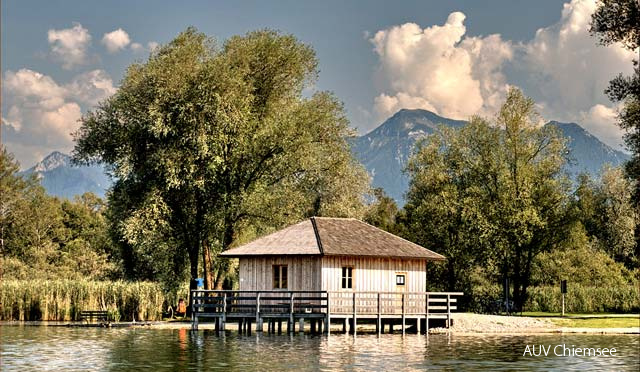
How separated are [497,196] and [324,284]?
71.0 ft

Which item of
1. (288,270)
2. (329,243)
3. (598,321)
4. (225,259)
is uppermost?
(329,243)

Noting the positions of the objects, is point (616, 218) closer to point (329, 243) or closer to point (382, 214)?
point (382, 214)

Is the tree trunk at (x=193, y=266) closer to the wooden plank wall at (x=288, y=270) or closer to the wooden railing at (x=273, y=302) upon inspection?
the wooden railing at (x=273, y=302)

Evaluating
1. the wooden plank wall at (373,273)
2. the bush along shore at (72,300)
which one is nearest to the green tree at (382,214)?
the bush along shore at (72,300)

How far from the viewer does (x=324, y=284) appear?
43.2 meters

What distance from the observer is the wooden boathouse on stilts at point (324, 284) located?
42750 mm

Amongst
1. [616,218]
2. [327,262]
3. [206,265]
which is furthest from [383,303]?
[616,218]

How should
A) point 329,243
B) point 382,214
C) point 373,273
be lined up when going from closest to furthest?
point 329,243 → point 373,273 → point 382,214

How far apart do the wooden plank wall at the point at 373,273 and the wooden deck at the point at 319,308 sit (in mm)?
530

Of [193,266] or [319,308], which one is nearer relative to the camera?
[319,308]

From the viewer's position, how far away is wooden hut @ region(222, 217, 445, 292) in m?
43.3

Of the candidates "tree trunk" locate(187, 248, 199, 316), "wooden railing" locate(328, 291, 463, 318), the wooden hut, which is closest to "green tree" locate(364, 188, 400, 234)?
"tree trunk" locate(187, 248, 199, 316)

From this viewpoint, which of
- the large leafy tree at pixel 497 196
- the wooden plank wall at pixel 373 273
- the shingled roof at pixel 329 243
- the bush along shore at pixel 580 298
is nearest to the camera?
the shingled roof at pixel 329 243

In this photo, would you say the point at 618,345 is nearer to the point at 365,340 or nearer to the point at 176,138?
the point at 365,340
